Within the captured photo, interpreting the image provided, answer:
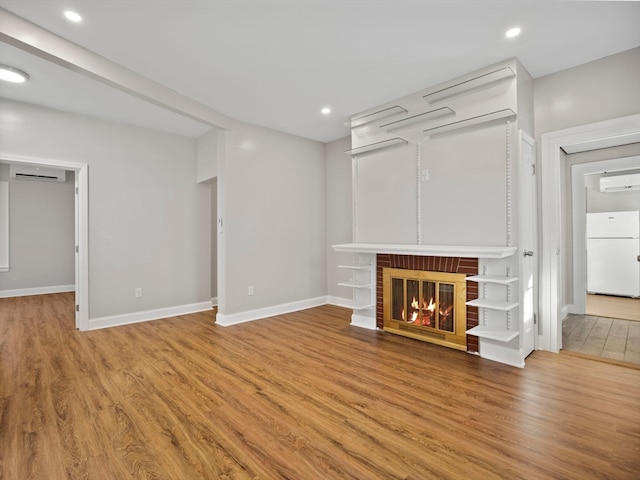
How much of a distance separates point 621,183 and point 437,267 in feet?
16.7

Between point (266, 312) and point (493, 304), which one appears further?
point (266, 312)

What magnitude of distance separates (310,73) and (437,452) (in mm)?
3223

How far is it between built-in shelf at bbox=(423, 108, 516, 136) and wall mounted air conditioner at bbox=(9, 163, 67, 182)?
22.6ft

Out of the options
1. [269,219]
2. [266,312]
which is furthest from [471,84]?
[266,312]

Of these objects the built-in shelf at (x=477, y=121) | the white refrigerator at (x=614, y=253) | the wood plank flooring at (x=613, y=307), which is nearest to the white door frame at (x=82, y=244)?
the built-in shelf at (x=477, y=121)

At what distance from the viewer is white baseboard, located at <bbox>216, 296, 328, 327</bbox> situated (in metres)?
4.33

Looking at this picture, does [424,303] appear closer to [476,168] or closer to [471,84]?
[476,168]

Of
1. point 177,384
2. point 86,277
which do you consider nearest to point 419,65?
point 177,384

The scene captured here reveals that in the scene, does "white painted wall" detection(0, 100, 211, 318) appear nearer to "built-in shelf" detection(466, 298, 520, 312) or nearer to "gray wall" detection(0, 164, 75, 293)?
"gray wall" detection(0, 164, 75, 293)

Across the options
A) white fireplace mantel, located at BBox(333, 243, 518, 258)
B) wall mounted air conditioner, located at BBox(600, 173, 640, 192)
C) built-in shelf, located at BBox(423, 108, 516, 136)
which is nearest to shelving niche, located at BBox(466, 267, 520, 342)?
white fireplace mantel, located at BBox(333, 243, 518, 258)

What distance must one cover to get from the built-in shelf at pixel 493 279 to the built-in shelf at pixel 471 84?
1.82 m

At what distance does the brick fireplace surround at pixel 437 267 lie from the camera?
3.16 m

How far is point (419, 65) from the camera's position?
119 inches

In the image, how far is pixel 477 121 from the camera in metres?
3.00
